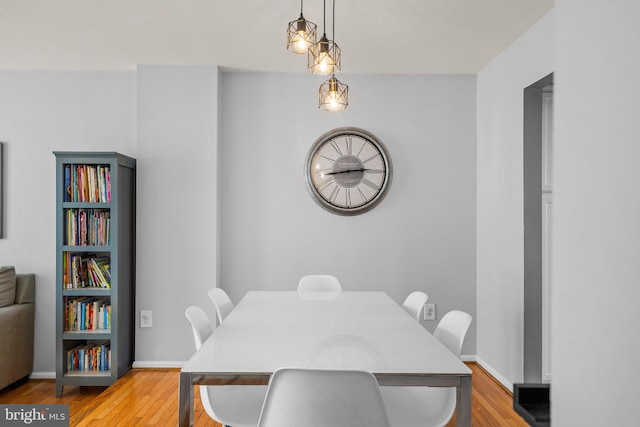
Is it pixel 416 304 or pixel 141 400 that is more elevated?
pixel 416 304

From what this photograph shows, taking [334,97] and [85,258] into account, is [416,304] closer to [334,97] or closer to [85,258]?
[334,97]

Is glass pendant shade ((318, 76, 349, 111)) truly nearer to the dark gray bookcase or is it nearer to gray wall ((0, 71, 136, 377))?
the dark gray bookcase

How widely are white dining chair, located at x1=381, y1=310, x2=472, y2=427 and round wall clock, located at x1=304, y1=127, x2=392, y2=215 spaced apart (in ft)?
6.70

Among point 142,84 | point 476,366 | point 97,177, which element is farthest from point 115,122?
point 476,366

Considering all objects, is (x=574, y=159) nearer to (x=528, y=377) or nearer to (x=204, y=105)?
(x=528, y=377)

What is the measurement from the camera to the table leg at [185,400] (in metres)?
1.56

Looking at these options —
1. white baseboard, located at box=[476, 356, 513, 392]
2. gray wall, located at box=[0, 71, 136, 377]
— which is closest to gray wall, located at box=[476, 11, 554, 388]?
white baseboard, located at box=[476, 356, 513, 392]

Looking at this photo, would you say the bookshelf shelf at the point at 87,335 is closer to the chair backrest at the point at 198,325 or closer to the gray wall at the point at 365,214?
the gray wall at the point at 365,214

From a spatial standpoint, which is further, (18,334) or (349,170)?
(349,170)

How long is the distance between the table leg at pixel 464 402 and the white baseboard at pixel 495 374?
2038 mm

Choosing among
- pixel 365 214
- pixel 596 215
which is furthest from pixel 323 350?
pixel 365 214

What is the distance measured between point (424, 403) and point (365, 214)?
235 centimetres

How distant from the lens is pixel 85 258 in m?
3.75

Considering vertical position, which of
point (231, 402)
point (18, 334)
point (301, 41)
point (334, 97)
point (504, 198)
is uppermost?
point (301, 41)
